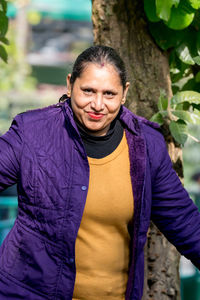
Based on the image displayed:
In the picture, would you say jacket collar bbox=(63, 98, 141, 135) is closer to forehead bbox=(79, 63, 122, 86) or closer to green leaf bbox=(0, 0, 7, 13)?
forehead bbox=(79, 63, 122, 86)

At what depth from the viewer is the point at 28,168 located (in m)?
2.27

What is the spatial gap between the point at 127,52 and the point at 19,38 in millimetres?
14235

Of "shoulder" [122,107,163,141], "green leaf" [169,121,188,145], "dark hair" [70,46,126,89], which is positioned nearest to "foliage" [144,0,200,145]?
"green leaf" [169,121,188,145]

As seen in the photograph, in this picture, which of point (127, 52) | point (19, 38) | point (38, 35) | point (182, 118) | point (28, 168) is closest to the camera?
point (28, 168)

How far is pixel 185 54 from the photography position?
299 centimetres

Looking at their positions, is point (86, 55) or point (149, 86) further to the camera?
point (149, 86)

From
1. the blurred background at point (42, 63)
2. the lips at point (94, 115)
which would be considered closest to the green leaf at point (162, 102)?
the lips at point (94, 115)

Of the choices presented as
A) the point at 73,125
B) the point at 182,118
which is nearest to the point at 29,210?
the point at 73,125

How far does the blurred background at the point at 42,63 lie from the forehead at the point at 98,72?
8.36 feet

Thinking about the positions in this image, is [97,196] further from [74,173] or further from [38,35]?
[38,35]

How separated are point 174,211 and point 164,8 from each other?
38.7 inches

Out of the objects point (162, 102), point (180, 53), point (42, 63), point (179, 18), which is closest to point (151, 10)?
point (179, 18)

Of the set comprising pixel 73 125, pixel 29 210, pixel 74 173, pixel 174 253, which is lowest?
pixel 174 253

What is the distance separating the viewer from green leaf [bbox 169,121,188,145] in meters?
2.82
